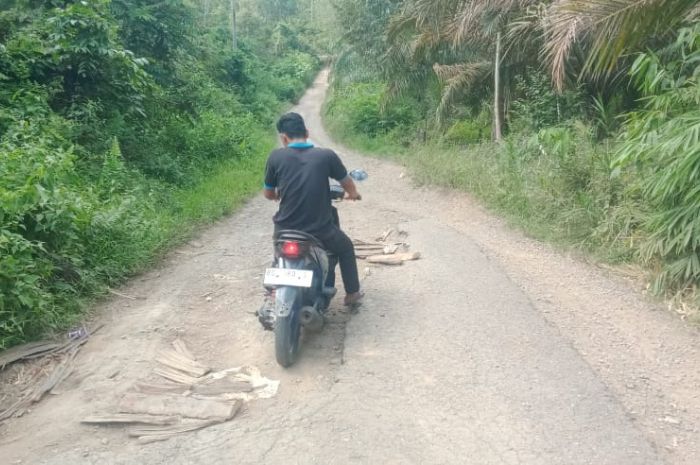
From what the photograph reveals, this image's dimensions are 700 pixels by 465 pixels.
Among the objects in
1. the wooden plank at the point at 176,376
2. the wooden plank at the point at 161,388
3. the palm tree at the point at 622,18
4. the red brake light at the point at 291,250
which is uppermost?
the palm tree at the point at 622,18

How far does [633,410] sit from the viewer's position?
12.7 feet

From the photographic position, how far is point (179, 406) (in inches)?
155

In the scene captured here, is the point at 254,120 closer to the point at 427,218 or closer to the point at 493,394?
the point at 427,218

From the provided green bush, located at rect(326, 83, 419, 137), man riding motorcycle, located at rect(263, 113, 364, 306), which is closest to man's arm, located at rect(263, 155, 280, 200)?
man riding motorcycle, located at rect(263, 113, 364, 306)

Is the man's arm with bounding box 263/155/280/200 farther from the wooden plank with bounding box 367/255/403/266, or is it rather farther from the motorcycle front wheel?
the wooden plank with bounding box 367/255/403/266

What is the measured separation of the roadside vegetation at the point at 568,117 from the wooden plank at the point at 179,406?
4.01 m

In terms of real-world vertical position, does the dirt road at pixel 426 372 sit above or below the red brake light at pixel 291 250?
below

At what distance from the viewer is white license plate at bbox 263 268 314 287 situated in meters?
4.45

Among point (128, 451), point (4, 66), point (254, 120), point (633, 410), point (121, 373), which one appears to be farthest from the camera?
point (254, 120)

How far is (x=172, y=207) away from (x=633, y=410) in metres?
6.88

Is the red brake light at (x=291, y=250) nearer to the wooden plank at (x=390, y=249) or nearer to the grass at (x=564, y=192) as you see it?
the wooden plank at (x=390, y=249)

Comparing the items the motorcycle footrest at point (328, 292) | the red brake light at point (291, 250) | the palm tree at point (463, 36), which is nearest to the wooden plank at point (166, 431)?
the red brake light at point (291, 250)

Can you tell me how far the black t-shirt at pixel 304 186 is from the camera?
4.84m

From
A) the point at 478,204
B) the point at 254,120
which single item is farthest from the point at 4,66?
the point at 254,120
